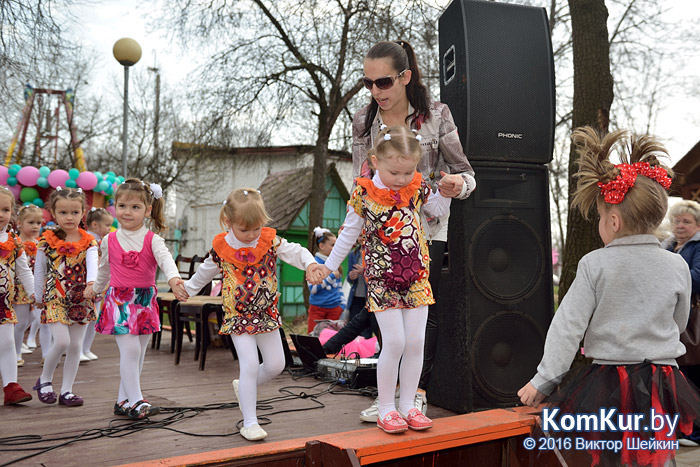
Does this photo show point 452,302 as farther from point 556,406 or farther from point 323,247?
point 323,247

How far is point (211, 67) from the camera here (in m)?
10.3

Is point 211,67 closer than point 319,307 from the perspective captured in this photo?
No

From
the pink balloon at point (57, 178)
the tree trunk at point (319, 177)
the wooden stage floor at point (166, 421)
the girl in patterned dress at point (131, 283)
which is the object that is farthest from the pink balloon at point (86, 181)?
the girl in patterned dress at point (131, 283)

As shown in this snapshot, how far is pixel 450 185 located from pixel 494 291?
2.77 ft

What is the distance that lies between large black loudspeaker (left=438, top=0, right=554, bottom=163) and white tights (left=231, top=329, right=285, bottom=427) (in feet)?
5.25

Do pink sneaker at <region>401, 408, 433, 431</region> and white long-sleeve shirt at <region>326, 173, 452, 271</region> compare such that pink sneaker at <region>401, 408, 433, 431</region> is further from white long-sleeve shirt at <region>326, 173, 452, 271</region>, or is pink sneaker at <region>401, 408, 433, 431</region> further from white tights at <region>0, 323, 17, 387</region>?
white tights at <region>0, 323, 17, 387</region>

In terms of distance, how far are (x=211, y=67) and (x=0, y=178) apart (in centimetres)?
389

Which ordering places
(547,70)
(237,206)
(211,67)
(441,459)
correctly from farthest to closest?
(211,67) < (547,70) < (237,206) < (441,459)

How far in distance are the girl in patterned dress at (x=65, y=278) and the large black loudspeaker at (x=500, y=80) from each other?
274 centimetres

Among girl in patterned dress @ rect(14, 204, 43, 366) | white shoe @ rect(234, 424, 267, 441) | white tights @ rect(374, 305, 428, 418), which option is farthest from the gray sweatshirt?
girl in patterned dress @ rect(14, 204, 43, 366)

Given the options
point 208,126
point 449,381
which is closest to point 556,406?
point 449,381

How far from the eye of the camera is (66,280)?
412 centimetres

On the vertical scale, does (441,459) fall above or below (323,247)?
below

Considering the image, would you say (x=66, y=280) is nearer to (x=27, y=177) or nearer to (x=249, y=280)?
(x=249, y=280)
